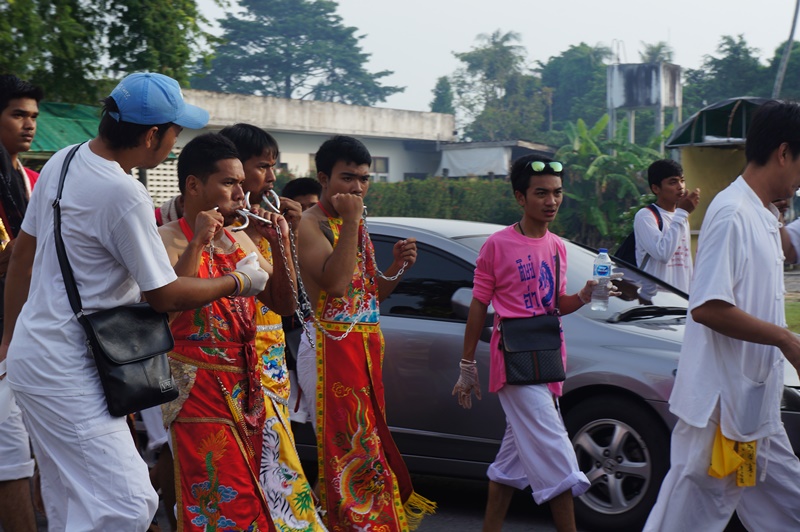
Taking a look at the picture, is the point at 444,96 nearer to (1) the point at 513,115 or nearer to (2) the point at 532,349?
(1) the point at 513,115

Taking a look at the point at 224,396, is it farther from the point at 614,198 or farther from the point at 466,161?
the point at 466,161

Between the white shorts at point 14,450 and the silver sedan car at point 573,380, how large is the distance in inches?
85.1

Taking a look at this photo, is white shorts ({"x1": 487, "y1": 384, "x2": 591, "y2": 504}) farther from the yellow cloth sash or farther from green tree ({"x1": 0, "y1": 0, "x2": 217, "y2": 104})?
green tree ({"x1": 0, "y1": 0, "x2": 217, "y2": 104})

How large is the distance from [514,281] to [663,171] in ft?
11.0

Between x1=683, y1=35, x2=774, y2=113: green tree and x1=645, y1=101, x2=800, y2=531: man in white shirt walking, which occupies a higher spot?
x1=683, y1=35, x2=774, y2=113: green tree

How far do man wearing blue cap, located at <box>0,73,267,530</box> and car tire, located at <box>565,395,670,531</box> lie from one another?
2.78 meters

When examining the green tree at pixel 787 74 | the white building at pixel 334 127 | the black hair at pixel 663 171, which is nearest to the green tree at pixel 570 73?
the green tree at pixel 787 74

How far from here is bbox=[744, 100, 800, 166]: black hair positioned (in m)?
3.68

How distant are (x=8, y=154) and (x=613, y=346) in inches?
127

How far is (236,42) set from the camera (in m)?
73.9

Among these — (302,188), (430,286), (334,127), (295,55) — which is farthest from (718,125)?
(295,55)

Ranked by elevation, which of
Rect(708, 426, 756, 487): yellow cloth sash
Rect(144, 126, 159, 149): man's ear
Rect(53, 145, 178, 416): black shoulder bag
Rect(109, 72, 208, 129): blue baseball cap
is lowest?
Rect(708, 426, 756, 487): yellow cloth sash

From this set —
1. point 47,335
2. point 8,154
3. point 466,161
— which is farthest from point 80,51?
point 466,161

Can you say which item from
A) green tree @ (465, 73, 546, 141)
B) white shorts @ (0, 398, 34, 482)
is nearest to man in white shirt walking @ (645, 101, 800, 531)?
white shorts @ (0, 398, 34, 482)
